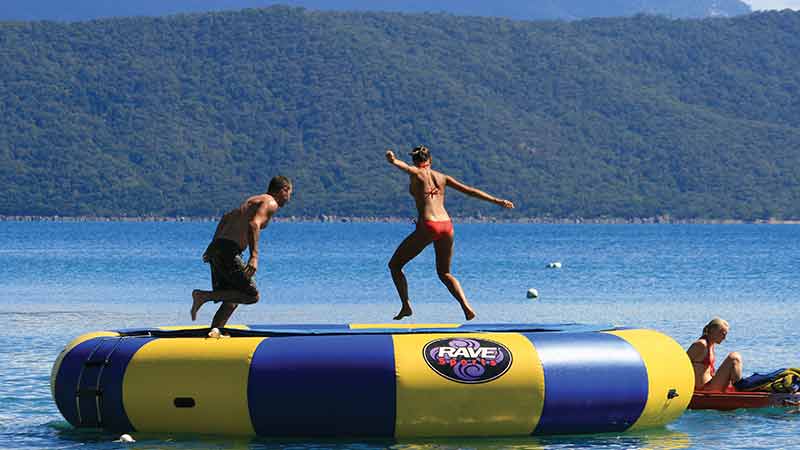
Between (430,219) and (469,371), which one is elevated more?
(430,219)

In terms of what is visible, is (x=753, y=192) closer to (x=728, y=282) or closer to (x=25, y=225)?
(x=25, y=225)

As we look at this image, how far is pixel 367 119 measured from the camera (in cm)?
14675

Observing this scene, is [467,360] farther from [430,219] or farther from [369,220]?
[369,220]

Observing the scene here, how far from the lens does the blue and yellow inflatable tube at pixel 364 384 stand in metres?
11.8

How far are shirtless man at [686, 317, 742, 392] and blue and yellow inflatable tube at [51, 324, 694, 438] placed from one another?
1.94 metres

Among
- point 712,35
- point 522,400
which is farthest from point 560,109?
point 522,400

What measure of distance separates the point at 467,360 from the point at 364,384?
815 millimetres

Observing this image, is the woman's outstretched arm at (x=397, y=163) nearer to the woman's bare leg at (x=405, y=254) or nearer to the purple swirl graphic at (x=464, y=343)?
the woman's bare leg at (x=405, y=254)

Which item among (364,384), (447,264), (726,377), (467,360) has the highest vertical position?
(447,264)

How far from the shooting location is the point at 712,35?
170m

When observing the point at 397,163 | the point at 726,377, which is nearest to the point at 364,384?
the point at 397,163

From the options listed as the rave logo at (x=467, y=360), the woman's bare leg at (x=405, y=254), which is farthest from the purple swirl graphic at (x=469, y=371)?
the woman's bare leg at (x=405, y=254)

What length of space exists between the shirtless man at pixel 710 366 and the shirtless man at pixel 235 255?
13.7 feet

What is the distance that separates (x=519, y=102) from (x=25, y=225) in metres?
49.2
